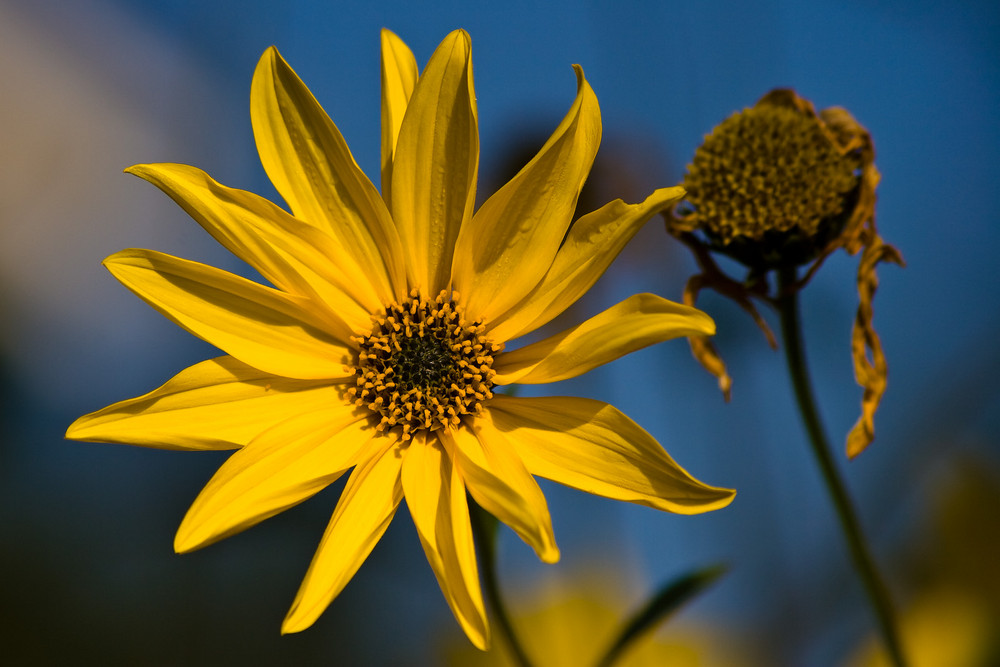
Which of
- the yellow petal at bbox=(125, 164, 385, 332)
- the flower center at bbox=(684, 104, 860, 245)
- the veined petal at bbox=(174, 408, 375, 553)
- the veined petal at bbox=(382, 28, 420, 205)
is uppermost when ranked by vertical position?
the veined petal at bbox=(382, 28, 420, 205)

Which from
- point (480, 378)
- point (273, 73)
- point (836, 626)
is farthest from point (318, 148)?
point (836, 626)

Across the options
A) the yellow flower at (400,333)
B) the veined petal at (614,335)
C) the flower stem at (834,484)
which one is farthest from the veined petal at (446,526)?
the flower stem at (834,484)

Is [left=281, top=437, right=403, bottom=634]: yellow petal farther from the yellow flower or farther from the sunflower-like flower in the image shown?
the sunflower-like flower

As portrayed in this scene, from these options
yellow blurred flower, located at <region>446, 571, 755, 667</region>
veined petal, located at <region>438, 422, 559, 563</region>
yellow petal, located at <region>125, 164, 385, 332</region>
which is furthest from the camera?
yellow blurred flower, located at <region>446, 571, 755, 667</region>

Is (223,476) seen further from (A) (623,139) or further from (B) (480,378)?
(A) (623,139)

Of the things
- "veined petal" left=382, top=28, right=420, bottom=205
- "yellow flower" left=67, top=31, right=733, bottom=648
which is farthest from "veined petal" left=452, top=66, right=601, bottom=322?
"veined petal" left=382, top=28, right=420, bottom=205

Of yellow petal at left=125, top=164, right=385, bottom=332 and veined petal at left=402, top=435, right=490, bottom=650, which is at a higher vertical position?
yellow petal at left=125, top=164, right=385, bottom=332
